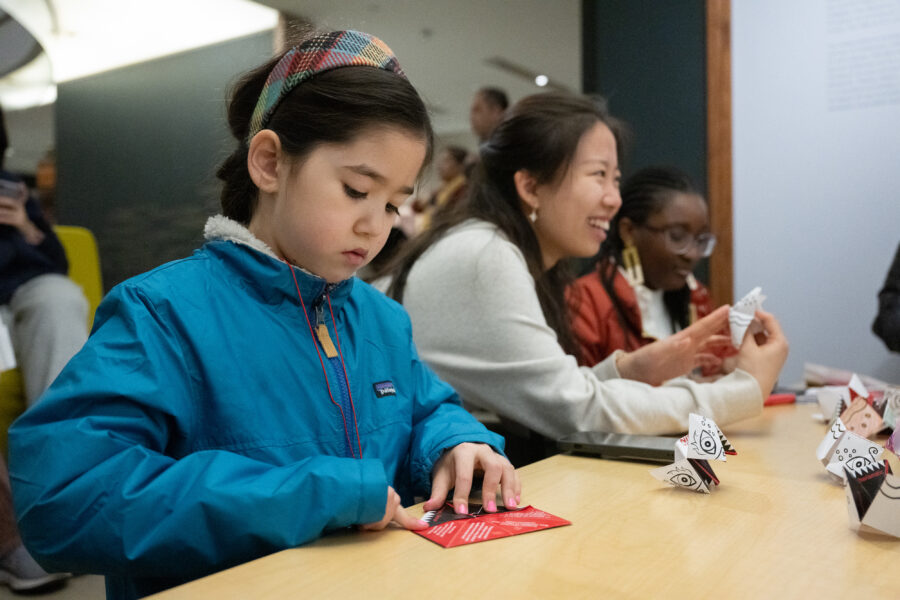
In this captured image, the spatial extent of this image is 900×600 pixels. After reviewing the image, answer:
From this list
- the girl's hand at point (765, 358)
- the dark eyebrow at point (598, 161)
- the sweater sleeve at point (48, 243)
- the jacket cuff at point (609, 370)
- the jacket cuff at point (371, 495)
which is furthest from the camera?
the sweater sleeve at point (48, 243)

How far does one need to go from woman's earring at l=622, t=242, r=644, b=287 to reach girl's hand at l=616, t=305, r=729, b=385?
67 cm

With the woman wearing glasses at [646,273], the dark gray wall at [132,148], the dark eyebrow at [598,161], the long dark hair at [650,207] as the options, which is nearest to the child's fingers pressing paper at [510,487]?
the dark eyebrow at [598,161]

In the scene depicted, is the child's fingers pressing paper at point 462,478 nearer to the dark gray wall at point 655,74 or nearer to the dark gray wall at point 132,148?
the dark gray wall at point 655,74

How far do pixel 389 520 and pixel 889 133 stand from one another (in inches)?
103

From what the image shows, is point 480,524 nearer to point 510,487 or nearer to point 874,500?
point 510,487

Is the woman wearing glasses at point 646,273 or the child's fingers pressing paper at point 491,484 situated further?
the woman wearing glasses at point 646,273

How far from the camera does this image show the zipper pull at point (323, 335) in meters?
0.95

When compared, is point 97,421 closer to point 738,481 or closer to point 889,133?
point 738,481

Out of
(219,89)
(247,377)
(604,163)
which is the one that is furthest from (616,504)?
(604,163)

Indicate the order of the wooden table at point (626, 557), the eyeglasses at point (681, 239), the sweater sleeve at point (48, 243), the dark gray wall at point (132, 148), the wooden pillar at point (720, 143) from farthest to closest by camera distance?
the dark gray wall at point (132, 148)
the wooden pillar at point (720, 143)
the sweater sleeve at point (48, 243)
the eyeglasses at point (681, 239)
the wooden table at point (626, 557)

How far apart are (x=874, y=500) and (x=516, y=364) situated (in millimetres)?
687

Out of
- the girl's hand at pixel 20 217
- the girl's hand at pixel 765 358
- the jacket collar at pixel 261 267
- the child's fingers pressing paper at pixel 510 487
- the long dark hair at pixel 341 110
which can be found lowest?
the girl's hand at pixel 765 358

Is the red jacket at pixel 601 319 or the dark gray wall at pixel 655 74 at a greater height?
the dark gray wall at pixel 655 74

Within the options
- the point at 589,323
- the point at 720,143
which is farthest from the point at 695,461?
the point at 720,143
